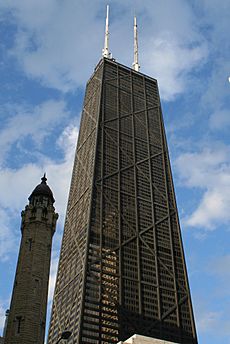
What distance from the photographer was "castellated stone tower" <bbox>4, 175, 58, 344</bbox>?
162 feet

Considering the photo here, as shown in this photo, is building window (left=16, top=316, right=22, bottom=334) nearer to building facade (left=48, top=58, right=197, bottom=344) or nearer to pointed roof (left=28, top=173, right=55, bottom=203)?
pointed roof (left=28, top=173, right=55, bottom=203)

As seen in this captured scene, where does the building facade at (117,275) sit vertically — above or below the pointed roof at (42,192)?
above

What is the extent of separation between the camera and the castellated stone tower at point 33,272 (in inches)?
1945

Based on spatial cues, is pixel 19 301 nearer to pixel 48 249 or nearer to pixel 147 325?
pixel 48 249

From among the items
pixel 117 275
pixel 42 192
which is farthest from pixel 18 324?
pixel 117 275

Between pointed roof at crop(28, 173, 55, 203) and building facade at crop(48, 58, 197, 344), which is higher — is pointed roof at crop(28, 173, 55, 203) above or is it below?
below

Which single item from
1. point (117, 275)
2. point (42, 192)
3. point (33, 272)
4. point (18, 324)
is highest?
point (117, 275)

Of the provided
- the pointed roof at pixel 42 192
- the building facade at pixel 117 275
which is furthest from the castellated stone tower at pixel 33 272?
the building facade at pixel 117 275

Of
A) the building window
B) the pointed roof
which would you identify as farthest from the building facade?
the building window

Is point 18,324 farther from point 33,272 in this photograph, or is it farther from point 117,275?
point 117,275

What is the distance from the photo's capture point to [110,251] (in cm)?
17688

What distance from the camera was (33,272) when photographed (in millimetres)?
54125

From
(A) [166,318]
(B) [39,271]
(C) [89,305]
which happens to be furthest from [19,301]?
(A) [166,318]

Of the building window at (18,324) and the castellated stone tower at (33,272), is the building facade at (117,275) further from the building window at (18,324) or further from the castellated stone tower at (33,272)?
the building window at (18,324)
